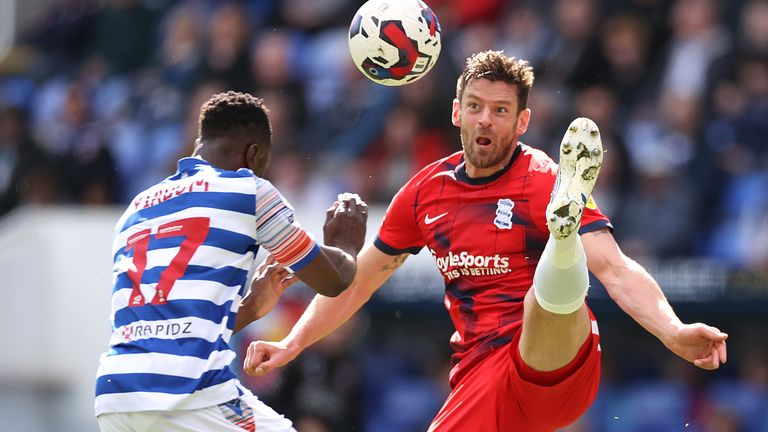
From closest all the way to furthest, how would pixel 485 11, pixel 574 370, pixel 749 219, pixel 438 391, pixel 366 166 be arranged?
pixel 574 370 < pixel 749 219 < pixel 438 391 < pixel 366 166 < pixel 485 11

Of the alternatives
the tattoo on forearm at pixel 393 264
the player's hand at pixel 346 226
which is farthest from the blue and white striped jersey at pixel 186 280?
the tattoo on forearm at pixel 393 264

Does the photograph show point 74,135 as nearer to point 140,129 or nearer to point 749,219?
point 140,129

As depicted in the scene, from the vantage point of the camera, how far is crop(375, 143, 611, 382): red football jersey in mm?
6648

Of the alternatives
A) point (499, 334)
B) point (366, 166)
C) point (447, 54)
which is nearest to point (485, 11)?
point (447, 54)

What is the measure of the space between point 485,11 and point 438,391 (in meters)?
4.24

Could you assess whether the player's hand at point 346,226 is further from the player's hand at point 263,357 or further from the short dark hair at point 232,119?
the player's hand at point 263,357

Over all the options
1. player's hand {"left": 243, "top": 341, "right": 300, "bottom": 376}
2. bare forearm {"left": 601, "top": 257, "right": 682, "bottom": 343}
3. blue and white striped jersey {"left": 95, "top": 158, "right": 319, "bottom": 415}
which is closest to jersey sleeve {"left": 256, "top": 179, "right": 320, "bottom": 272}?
blue and white striped jersey {"left": 95, "top": 158, "right": 319, "bottom": 415}

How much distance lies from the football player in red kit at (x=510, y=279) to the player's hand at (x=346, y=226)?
578 millimetres

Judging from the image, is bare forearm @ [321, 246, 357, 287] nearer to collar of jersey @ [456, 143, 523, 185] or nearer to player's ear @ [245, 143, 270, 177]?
player's ear @ [245, 143, 270, 177]

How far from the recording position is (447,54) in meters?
12.8

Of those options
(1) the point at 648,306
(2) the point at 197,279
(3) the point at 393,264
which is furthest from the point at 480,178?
(2) the point at 197,279

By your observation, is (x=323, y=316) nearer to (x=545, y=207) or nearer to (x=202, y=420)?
(x=545, y=207)

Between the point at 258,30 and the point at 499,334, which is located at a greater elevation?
the point at 258,30

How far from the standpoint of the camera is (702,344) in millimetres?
5977
